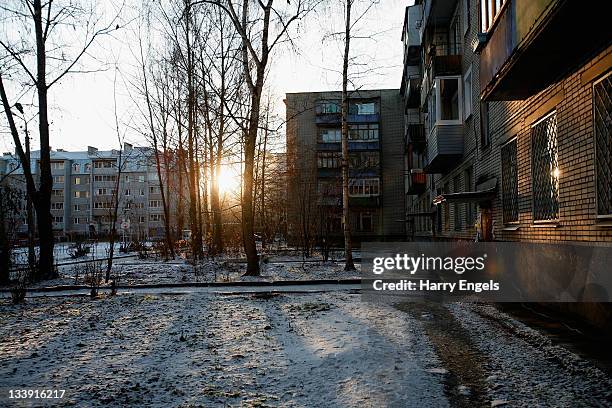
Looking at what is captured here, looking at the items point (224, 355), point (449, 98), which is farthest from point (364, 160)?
point (224, 355)

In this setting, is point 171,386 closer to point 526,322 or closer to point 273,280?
point 526,322

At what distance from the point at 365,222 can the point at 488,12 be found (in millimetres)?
33707

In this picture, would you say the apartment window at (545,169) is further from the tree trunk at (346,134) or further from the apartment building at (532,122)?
the tree trunk at (346,134)

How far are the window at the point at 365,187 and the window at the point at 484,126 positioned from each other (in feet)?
94.9

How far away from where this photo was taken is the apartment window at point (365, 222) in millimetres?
43075

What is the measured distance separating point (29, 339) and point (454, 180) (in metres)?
15.9

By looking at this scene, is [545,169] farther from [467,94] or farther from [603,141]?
[467,94]

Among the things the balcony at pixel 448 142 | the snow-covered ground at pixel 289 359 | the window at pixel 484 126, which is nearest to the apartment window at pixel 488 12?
the window at pixel 484 126

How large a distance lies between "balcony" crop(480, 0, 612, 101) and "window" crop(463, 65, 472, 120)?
615 centimetres

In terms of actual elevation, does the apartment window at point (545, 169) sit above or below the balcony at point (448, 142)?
below

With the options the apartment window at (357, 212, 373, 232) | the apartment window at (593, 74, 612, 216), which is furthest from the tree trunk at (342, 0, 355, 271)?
the apartment window at (357, 212, 373, 232)

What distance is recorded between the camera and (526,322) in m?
7.39

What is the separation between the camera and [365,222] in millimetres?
43219

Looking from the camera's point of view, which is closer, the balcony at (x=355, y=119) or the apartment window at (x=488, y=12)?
the apartment window at (x=488, y=12)
